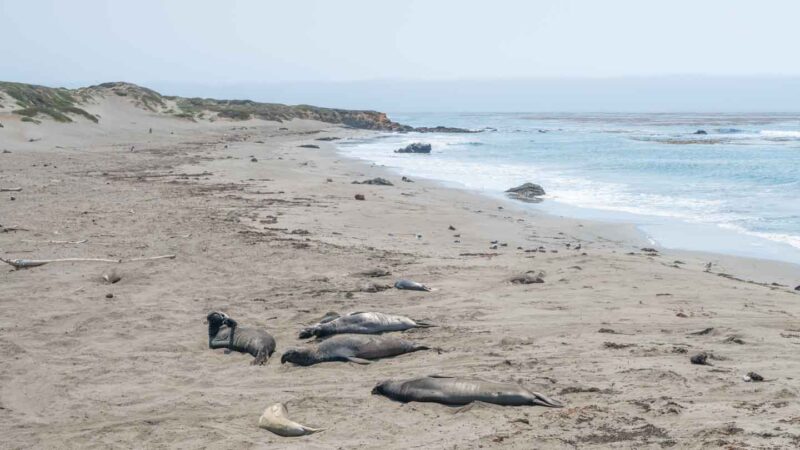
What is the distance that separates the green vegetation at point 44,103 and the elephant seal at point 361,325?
31.6 m

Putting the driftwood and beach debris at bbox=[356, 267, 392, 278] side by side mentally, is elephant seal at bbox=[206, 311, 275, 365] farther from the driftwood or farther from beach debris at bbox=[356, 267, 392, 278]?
the driftwood

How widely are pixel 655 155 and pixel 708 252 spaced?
2284 cm

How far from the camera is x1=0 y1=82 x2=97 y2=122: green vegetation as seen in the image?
36562 mm

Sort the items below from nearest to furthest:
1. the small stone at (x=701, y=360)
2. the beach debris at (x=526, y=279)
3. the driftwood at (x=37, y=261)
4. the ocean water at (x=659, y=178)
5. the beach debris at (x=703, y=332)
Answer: the small stone at (x=701, y=360) → the beach debris at (x=703, y=332) → the beach debris at (x=526, y=279) → the driftwood at (x=37, y=261) → the ocean water at (x=659, y=178)

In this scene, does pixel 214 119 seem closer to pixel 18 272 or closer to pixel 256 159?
pixel 256 159

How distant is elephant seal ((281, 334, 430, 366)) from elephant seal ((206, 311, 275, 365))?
0.28 m

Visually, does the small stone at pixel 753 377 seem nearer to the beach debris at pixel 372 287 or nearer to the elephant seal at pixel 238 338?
the elephant seal at pixel 238 338

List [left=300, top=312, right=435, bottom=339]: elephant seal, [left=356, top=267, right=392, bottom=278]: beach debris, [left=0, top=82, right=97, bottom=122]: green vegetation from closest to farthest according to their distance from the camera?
[left=300, top=312, right=435, bottom=339]: elephant seal, [left=356, top=267, right=392, bottom=278]: beach debris, [left=0, top=82, right=97, bottom=122]: green vegetation

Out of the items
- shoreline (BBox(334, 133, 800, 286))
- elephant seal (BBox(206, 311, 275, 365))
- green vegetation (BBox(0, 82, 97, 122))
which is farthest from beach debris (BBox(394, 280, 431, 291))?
green vegetation (BBox(0, 82, 97, 122))

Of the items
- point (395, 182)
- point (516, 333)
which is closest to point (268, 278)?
point (516, 333)

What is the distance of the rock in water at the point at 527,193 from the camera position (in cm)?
2039

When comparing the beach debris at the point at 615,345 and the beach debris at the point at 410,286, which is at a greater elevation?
the beach debris at the point at 615,345

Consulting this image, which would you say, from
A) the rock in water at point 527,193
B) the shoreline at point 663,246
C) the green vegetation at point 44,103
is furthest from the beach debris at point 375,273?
the green vegetation at point 44,103

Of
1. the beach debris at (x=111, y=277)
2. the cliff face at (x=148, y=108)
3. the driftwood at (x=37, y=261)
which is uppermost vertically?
the cliff face at (x=148, y=108)
